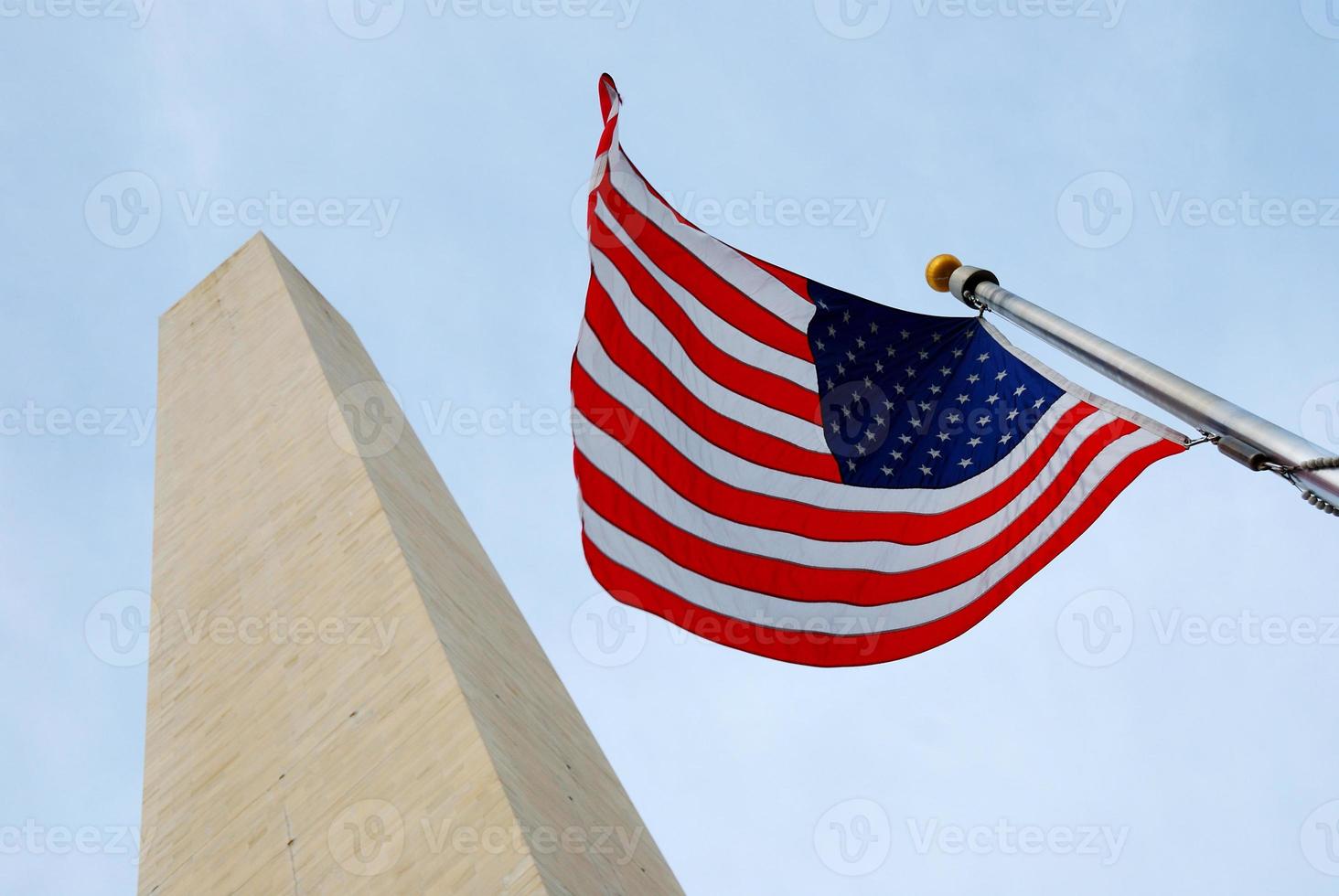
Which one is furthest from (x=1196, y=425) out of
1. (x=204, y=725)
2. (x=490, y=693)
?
(x=204, y=725)

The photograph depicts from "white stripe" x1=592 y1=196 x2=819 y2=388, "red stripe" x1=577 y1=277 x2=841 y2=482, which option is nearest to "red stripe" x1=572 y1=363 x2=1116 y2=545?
"red stripe" x1=577 y1=277 x2=841 y2=482

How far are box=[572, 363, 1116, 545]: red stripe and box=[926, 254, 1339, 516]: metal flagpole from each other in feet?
3.20

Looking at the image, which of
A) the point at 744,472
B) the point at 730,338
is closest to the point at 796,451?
the point at 744,472

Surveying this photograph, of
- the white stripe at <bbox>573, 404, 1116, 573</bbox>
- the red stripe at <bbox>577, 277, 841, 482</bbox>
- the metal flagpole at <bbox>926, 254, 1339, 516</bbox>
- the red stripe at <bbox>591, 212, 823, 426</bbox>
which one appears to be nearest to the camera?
the metal flagpole at <bbox>926, 254, 1339, 516</bbox>

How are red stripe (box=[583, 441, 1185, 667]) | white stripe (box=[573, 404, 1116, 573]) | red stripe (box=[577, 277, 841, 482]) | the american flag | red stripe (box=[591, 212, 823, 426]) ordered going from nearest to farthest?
1. red stripe (box=[583, 441, 1185, 667])
2. the american flag
3. white stripe (box=[573, 404, 1116, 573])
4. red stripe (box=[577, 277, 841, 482])
5. red stripe (box=[591, 212, 823, 426])

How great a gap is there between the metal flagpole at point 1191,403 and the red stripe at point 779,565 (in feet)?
3.23

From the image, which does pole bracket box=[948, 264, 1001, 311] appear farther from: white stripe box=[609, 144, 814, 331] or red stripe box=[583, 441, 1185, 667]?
red stripe box=[583, 441, 1185, 667]

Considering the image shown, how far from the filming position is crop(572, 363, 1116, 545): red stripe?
23.5 ft

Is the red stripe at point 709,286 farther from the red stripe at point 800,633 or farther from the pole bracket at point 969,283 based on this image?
the red stripe at point 800,633

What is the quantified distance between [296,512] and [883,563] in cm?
590

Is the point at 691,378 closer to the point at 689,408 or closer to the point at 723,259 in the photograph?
the point at 689,408

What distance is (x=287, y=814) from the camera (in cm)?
873

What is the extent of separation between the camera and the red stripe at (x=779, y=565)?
7.02 metres

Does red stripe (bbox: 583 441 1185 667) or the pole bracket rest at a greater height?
the pole bracket
